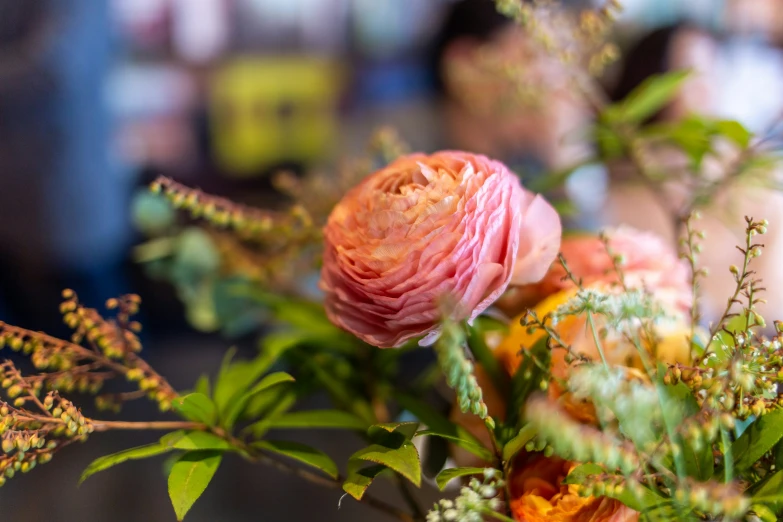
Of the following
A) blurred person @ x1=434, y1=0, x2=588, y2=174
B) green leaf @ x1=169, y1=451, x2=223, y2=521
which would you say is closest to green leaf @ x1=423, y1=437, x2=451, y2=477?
green leaf @ x1=169, y1=451, x2=223, y2=521

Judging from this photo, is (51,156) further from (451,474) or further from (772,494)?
(772,494)

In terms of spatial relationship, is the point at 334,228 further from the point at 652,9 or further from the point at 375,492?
the point at 652,9

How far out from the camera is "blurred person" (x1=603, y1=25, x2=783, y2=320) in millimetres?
765

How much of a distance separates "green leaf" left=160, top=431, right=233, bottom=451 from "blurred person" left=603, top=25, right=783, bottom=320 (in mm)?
616

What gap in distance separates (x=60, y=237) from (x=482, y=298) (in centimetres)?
66

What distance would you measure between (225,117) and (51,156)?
951 mm

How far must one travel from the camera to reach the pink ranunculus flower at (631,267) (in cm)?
35

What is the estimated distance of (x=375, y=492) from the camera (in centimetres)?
50

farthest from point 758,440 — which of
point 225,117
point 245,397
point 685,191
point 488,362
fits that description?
point 225,117

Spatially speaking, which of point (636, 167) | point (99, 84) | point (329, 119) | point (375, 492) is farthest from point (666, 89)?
point (329, 119)

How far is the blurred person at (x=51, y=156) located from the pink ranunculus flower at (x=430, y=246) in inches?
21.0

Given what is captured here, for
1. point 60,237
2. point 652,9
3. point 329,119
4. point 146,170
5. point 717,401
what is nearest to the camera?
point 717,401

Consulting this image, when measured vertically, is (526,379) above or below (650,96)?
below

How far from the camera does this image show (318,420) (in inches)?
13.8
